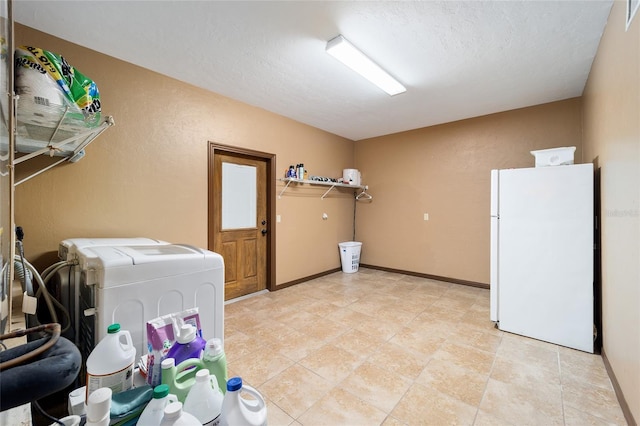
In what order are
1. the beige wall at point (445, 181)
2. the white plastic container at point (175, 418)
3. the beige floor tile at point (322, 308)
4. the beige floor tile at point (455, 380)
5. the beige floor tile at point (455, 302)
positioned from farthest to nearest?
the beige wall at point (445, 181), the beige floor tile at point (455, 302), the beige floor tile at point (322, 308), the beige floor tile at point (455, 380), the white plastic container at point (175, 418)

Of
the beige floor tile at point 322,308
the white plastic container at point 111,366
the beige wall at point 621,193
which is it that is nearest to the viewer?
the white plastic container at point 111,366

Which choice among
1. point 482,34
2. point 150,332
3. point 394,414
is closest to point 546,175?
point 482,34

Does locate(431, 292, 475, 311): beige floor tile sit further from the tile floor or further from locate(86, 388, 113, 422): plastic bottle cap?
locate(86, 388, 113, 422): plastic bottle cap

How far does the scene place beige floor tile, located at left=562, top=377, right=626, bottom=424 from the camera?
1.68m

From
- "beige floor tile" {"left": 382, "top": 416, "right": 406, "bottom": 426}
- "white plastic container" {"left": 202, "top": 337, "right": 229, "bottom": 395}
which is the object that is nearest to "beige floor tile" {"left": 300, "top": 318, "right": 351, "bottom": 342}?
"beige floor tile" {"left": 382, "top": 416, "right": 406, "bottom": 426}

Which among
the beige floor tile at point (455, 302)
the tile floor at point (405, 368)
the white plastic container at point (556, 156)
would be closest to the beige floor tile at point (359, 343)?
the tile floor at point (405, 368)

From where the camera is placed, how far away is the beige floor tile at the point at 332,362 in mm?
2066

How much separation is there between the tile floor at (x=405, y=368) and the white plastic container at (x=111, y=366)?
103 centimetres

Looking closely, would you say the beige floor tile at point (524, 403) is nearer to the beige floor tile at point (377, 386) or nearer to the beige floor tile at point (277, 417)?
the beige floor tile at point (377, 386)

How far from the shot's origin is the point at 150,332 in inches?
42.6

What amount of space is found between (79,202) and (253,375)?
6.78 feet

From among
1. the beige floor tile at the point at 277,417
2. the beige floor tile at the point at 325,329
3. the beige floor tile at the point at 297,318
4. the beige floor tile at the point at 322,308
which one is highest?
the beige floor tile at the point at 322,308

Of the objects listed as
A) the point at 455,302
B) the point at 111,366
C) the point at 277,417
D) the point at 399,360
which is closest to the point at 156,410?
the point at 111,366

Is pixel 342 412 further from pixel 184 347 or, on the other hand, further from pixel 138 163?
pixel 138 163
